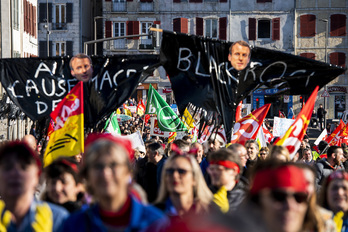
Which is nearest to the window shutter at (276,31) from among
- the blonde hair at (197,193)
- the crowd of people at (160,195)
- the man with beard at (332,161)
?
the man with beard at (332,161)

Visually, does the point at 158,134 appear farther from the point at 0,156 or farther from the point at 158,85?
the point at 158,85

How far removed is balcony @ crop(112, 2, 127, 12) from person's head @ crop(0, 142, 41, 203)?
52490 mm

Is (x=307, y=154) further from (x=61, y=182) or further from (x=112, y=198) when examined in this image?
(x=112, y=198)

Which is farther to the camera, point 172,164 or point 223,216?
point 172,164

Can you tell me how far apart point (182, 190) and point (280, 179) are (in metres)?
1.62

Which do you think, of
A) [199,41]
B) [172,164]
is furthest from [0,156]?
[199,41]

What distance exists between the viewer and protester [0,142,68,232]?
13.1 ft

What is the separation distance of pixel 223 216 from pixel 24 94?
8.18 m

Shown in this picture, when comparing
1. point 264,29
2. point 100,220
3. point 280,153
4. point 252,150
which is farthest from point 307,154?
point 264,29

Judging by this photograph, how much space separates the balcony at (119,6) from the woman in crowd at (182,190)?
51724 millimetres

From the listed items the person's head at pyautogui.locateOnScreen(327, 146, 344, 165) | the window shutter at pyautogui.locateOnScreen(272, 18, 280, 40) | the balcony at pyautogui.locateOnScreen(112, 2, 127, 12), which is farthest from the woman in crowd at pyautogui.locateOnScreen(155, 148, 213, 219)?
the balcony at pyautogui.locateOnScreen(112, 2, 127, 12)

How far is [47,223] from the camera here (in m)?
4.22

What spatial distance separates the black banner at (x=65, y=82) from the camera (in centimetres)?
998

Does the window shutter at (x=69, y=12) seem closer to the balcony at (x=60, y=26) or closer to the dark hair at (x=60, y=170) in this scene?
the balcony at (x=60, y=26)
